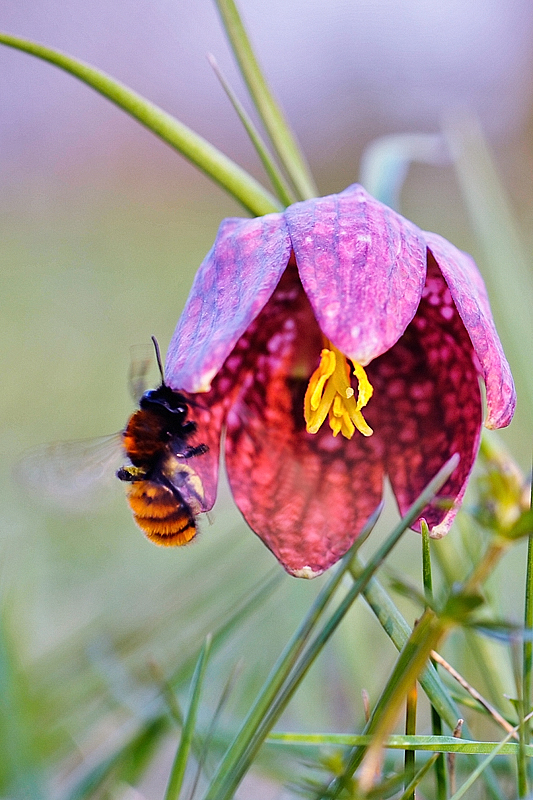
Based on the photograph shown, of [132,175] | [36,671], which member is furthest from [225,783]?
[132,175]

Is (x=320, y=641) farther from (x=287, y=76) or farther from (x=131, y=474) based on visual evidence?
(x=287, y=76)

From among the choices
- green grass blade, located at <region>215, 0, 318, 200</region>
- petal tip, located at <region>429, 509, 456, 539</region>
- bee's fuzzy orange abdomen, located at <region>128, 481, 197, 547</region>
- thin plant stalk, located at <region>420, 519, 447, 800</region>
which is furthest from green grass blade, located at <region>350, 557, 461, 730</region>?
green grass blade, located at <region>215, 0, 318, 200</region>

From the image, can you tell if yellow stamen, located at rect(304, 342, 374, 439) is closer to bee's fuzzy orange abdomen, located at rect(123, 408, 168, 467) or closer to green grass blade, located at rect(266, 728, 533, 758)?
bee's fuzzy orange abdomen, located at rect(123, 408, 168, 467)

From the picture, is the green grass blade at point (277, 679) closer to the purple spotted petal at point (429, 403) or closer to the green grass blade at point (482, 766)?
the green grass blade at point (482, 766)

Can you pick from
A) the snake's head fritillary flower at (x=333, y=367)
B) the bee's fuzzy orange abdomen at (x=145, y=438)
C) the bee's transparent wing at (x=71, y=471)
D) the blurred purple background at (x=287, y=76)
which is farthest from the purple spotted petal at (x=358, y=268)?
the blurred purple background at (x=287, y=76)

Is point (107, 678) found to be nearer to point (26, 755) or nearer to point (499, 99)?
point (26, 755)

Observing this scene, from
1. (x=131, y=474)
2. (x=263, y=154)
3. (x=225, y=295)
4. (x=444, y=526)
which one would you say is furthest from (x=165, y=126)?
(x=444, y=526)
